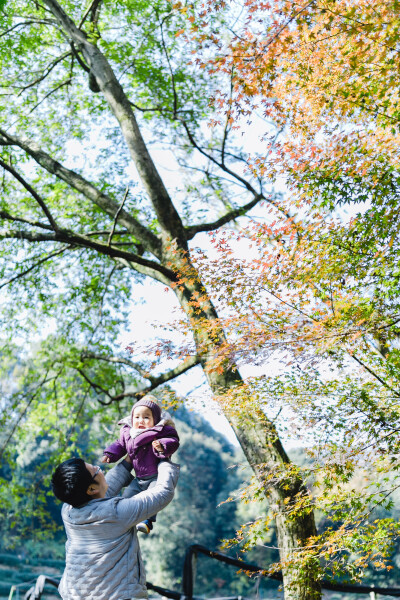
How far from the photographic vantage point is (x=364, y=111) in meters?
4.19

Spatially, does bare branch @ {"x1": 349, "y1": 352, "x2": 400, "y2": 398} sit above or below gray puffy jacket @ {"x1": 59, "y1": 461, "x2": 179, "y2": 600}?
above

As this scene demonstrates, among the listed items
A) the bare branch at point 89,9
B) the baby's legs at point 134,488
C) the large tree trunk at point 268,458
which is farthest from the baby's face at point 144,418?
the bare branch at point 89,9

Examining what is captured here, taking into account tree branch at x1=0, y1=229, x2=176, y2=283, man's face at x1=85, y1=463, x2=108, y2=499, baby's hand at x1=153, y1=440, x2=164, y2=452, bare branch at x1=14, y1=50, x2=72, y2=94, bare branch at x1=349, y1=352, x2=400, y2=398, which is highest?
bare branch at x1=14, y1=50, x2=72, y2=94

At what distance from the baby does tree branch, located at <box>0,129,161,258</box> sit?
332 centimetres

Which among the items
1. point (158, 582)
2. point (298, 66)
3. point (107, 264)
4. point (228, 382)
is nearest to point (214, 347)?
point (228, 382)

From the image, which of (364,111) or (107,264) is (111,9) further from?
(364,111)

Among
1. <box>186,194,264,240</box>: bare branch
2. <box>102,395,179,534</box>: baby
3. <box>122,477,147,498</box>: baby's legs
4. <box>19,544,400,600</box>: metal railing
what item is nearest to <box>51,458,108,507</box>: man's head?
<box>102,395,179,534</box>: baby

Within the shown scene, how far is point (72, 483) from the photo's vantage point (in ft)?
6.55

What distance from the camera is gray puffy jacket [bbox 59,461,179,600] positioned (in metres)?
1.98

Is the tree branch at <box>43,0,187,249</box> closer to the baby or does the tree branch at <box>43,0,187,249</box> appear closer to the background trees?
the background trees

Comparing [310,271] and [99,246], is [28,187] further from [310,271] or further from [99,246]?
[310,271]

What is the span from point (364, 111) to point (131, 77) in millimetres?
5731

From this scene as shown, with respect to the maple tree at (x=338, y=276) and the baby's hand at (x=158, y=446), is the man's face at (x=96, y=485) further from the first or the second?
the maple tree at (x=338, y=276)

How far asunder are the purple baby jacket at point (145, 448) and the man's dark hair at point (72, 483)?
1.38 feet
